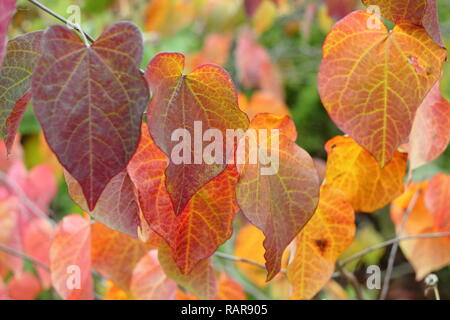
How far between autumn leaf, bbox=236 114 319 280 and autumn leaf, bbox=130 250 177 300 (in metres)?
0.31

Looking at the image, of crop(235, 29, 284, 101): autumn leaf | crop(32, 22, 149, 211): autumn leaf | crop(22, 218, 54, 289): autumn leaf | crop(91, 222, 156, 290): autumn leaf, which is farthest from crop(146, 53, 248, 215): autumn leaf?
crop(235, 29, 284, 101): autumn leaf

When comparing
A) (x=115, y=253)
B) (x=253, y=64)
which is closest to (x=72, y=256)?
(x=115, y=253)

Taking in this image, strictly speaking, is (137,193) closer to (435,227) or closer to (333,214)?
(333,214)

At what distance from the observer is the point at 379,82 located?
55 cm

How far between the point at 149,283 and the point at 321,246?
0.23 metres

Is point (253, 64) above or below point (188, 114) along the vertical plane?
above

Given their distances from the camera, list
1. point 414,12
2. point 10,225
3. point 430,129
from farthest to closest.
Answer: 1. point 10,225
2. point 430,129
3. point 414,12

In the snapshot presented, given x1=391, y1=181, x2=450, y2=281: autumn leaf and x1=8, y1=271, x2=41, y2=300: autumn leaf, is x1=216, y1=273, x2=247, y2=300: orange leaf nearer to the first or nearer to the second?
x1=391, y1=181, x2=450, y2=281: autumn leaf

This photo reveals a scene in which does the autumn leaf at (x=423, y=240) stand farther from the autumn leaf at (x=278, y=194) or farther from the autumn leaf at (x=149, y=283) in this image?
the autumn leaf at (x=278, y=194)

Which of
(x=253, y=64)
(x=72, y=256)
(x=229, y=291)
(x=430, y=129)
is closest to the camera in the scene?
(x=430, y=129)

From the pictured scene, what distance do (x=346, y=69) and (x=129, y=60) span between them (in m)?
0.20

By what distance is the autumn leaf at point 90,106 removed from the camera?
427 millimetres

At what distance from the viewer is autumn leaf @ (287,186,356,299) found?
2.28 ft

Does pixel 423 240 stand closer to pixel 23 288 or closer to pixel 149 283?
pixel 149 283
